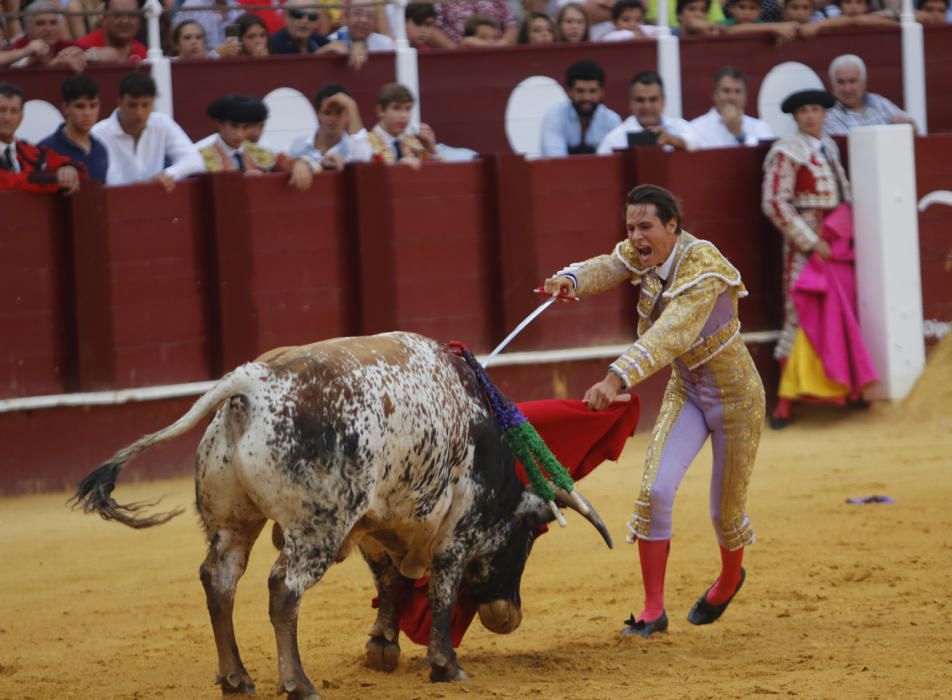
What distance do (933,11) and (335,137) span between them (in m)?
4.71

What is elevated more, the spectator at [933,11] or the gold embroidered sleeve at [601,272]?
the spectator at [933,11]

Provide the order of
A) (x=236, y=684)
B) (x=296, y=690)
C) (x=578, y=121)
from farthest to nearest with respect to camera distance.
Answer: (x=578, y=121)
(x=236, y=684)
(x=296, y=690)

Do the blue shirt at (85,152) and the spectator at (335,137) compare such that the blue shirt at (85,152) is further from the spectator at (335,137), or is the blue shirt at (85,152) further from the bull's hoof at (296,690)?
the bull's hoof at (296,690)

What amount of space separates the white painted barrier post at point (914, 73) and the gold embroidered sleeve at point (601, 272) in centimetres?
625

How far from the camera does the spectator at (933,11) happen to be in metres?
11.1

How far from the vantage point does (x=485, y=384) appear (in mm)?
4824

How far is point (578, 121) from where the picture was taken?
9164 millimetres

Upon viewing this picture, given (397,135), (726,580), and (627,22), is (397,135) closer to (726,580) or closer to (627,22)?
(627,22)

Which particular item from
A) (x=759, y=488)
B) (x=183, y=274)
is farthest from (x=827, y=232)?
(x=183, y=274)

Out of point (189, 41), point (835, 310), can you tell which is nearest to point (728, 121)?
point (835, 310)

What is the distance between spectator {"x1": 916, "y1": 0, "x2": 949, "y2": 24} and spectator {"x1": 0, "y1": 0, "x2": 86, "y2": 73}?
5.52 metres

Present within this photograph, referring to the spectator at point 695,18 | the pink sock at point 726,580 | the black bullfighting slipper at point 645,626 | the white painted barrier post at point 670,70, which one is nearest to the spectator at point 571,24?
the white painted barrier post at point 670,70

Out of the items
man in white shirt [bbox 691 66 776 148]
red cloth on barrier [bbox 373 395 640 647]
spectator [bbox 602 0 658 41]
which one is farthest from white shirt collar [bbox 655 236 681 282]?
spectator [bbox 602 0 658 41]

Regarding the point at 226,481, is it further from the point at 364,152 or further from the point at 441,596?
the point at 364,152
